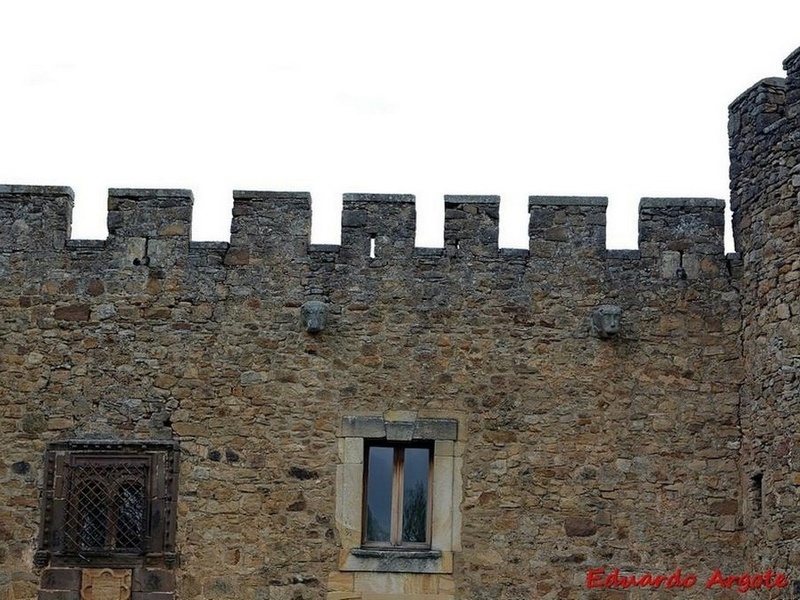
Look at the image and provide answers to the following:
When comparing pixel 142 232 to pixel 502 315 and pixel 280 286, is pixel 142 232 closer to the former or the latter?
pixel 280 286

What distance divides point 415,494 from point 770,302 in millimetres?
3180

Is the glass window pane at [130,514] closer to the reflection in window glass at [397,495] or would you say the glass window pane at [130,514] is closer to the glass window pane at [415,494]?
the reflection in window glass at [397,495]

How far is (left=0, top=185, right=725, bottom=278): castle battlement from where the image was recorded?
42.1 ft

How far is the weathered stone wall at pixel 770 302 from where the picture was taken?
11.5 m

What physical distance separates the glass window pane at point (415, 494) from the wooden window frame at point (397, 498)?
0.02 meters

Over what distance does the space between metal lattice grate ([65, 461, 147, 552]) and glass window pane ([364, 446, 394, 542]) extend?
5.89 ft

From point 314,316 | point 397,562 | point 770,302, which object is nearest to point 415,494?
point 397,562

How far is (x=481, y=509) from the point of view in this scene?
1235cm

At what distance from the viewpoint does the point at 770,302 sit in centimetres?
1195

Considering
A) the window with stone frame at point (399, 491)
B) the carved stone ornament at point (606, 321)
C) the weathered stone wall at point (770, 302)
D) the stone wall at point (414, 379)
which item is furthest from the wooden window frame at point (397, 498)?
the weathered stone wall at point (770, 302)

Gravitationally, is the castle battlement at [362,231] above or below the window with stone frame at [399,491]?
above

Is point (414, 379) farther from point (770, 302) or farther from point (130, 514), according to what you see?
point (770, 302)

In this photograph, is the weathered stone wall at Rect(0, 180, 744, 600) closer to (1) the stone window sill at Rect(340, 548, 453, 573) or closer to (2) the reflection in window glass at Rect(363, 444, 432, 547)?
(1) the stone window sill at Rect(340, 548, 453, 573)

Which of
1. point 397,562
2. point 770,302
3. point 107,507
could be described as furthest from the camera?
point 107,507
